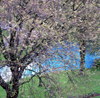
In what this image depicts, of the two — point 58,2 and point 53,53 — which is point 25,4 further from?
point 53,53

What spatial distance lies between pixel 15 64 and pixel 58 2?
4.52m

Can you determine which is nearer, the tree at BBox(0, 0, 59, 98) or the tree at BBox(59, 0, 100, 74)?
the tree at BBox(0, 0, 59, 98)

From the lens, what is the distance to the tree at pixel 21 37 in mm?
6995

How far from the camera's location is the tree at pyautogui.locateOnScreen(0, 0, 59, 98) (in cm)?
699

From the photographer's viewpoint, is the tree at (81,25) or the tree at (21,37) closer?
the tree at (21,37)

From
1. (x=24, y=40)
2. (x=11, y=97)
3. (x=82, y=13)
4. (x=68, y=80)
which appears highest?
(x=82, y=13)

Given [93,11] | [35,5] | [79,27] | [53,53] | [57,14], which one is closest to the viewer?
[53,53]

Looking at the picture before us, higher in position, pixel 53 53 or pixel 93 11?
pixel 93 11

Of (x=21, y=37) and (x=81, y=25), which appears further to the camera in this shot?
(x=81, y=25)

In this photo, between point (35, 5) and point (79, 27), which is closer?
point (35, 5)

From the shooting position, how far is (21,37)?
266 inches

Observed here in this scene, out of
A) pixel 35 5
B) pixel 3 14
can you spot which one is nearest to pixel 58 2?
pixel 35 5

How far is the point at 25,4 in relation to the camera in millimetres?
8453

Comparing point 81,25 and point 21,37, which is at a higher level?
point 81,25
